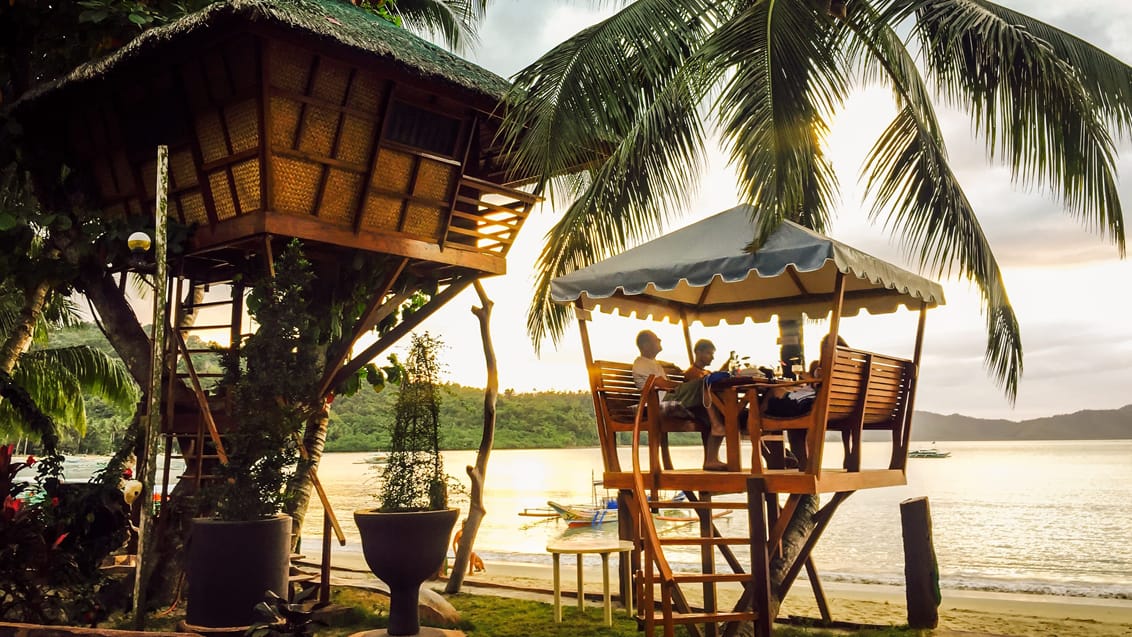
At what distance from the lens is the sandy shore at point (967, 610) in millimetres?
9297

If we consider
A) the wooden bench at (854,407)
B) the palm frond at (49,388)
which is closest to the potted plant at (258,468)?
the wooden bench at (854,407)

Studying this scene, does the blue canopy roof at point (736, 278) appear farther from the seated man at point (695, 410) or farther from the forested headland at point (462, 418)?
the forested headland at point (462, 418)

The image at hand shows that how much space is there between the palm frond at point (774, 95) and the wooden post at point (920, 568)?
13.0 feet

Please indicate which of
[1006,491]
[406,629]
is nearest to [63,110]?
[406,629]

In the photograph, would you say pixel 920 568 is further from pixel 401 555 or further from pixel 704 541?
pixel 401 555

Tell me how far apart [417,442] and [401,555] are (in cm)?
111

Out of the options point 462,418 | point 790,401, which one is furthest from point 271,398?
point 462,418

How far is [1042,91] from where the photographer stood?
23.6 feet

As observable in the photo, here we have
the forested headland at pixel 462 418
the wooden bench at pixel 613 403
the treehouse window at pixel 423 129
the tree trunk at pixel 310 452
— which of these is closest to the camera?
the wooden bench at pixel 613 403

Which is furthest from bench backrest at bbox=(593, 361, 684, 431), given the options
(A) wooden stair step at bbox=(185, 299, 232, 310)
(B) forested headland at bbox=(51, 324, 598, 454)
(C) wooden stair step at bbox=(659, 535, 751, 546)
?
(B) forested headland at bbox=(51, 324, 598, 454)

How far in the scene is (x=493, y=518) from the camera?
4059cm

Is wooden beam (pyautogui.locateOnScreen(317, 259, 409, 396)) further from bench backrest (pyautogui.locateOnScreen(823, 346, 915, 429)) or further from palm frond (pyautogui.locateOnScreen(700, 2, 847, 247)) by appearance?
bench backrest (pyautogui.locateOnScreen(823, 346, 915, 429))

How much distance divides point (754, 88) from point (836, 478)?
3.05m

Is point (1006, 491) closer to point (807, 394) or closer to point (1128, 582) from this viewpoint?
point (1128, 582)
